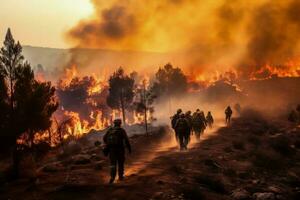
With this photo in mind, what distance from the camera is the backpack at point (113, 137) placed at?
14.1m

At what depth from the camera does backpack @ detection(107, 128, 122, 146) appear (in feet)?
46.2

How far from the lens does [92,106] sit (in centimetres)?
10869

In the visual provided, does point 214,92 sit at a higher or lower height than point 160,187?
higher

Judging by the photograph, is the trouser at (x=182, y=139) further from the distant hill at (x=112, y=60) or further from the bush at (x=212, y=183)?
the distant hill at (x=112, y=60)

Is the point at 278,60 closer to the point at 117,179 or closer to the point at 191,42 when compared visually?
the point at 191,42

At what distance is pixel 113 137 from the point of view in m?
14.1

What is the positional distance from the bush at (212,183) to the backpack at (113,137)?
379 centimetres

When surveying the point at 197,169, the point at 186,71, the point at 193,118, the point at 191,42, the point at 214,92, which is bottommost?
the point at 197,169

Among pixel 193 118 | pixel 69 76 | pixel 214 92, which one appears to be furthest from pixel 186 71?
pixel 193 118

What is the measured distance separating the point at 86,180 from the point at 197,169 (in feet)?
18.5

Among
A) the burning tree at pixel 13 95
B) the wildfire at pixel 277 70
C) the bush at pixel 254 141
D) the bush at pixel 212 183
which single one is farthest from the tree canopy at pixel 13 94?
the wildfire at pixel 277 70

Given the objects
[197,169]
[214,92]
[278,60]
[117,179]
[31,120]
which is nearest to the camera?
[117,179]

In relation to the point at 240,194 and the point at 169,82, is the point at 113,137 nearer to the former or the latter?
the point at 240,194

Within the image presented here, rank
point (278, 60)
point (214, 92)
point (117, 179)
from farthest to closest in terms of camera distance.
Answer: point (278, 60), point (214, 92), point (117, 179)
